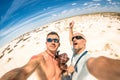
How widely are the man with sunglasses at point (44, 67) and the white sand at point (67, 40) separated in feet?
0.13

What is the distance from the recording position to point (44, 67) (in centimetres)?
241

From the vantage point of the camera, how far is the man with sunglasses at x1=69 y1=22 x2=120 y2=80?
7.72 feet

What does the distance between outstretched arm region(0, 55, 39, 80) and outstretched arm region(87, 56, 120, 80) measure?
1.61 feet

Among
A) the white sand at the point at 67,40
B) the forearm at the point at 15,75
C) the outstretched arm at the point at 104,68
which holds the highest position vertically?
the white sand at the point at 67,40

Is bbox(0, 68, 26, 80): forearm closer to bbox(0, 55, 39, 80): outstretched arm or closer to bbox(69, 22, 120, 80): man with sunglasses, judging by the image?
bbox(0, 55, 39, 80): outstretched arm

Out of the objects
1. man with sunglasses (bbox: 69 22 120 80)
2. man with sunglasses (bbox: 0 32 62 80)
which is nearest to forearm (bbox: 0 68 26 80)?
man with sunglasses (bbox: 0 32 62 80)

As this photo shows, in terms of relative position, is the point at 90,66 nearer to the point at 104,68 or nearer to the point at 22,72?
the point at 104,68

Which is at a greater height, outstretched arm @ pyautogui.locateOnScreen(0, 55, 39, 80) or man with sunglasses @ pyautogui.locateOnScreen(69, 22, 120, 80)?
outstretched arm @ pyautogui.locateOnScreen(0, 55, 39, 80)

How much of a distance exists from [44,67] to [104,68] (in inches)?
20.6

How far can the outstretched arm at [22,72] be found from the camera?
7.72ft

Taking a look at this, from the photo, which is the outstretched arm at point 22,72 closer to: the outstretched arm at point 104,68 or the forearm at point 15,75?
the forearm at point 15,75

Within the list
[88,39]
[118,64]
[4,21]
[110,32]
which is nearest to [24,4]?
[4,21]

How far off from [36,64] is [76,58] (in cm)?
36

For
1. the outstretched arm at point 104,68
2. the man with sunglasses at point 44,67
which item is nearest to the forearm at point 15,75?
the man with sunglasses at point 44,67
